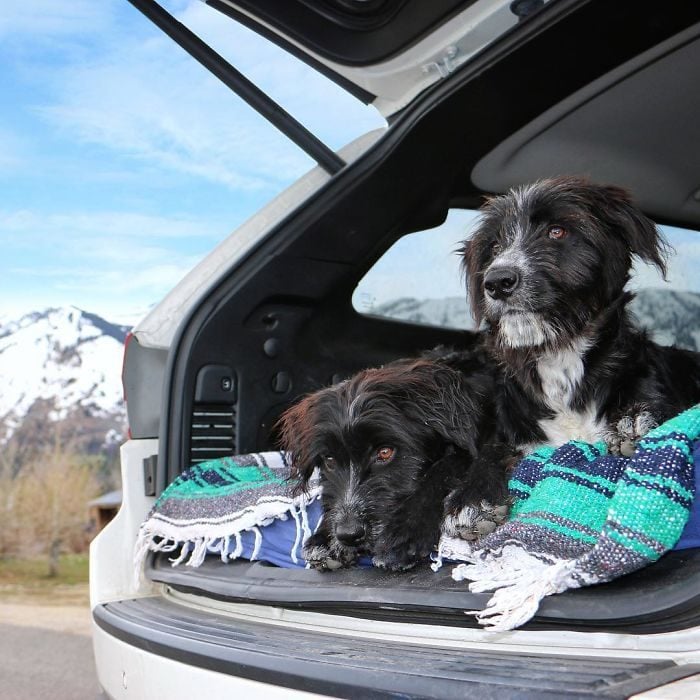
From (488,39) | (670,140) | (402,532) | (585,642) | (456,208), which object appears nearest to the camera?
(585,642)

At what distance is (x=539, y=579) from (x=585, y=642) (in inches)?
6.0

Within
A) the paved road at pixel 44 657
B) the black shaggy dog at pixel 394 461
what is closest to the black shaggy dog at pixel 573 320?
the black shaggy dog at pixel 394 461

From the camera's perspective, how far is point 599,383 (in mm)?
2689

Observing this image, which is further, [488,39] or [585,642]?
[488,39]

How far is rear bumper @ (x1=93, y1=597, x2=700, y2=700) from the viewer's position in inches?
56.4

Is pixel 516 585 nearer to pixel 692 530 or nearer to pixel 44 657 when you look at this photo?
pixel 692 530

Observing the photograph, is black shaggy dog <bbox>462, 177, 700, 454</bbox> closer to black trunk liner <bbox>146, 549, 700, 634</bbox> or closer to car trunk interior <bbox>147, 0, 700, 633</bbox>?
car trunk interior <bbox>147, 0, 700, 633</bbox>

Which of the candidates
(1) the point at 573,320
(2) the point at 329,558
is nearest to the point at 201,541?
(2) the point at 329,558

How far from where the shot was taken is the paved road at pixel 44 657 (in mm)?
4945

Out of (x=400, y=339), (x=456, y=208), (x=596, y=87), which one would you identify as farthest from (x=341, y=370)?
(x=596, y=87)

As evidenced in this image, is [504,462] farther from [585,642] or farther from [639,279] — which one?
[639,279]

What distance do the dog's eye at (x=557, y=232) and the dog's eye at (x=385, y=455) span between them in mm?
872

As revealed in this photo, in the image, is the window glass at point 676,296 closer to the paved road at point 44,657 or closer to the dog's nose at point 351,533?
the dog's nose at point 351,533

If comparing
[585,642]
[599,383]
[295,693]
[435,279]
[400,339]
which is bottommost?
[295,693]
